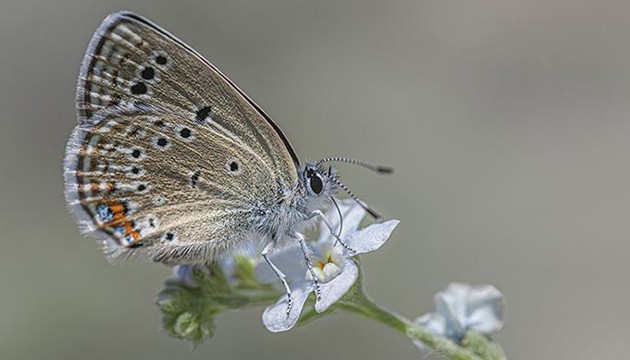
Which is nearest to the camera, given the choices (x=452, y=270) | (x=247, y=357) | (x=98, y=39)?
(x=98, y=39)

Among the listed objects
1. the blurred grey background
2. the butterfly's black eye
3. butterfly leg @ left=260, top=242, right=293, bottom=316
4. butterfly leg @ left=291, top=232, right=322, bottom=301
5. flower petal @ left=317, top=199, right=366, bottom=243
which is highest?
the butterfly's black eye

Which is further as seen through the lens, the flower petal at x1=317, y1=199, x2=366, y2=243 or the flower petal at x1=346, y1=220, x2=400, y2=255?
the flower petal at x1=317, y1=199, x2=366, y2=243

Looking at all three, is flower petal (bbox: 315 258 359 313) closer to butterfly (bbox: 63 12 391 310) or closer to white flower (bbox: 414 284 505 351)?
butterfly (bbox: 63 12 391 310)

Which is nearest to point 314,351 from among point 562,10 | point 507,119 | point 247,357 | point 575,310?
point 247,357

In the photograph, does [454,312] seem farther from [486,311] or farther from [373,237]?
[373,237]

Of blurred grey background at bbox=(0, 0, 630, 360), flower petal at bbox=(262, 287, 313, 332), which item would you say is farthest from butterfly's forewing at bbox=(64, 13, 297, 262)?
blurred grey background at bbox=(0, 0, 630, 360)

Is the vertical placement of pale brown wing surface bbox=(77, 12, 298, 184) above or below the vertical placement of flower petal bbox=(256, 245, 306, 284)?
above

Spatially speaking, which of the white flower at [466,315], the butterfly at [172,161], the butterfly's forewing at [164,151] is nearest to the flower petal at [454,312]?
the white flower at [466,315]

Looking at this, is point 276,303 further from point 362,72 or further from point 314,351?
point 362,72
